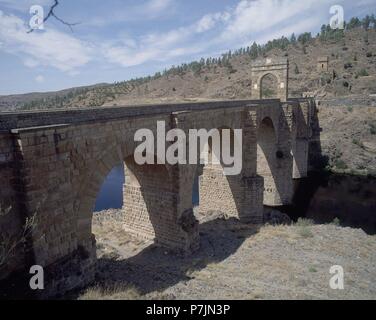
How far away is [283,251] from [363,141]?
18791mm

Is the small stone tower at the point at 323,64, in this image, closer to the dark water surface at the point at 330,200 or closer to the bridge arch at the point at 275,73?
the dark water surface at the point at 330,200

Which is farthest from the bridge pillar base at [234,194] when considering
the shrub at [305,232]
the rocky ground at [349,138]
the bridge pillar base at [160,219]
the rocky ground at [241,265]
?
the rocky ground at [349,138]

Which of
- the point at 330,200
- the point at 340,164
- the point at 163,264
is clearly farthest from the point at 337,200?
the point at 163,264

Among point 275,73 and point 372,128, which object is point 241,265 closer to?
point 275,73

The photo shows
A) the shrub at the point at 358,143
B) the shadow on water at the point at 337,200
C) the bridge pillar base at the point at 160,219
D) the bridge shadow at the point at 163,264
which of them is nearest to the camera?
Answer: the bridge shadow at the point at 163,264

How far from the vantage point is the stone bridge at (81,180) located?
16.2 ft

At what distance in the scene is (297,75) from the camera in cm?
4069

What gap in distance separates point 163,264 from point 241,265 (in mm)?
2038

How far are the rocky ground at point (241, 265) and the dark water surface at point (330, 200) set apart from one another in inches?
199

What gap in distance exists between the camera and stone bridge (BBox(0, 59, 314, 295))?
4.95 m

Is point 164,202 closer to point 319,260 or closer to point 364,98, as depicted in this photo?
point 319,260

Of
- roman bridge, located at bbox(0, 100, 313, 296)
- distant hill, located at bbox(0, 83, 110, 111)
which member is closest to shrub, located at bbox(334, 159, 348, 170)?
roman bridge, located at bbox(0, 100, 313, 296)

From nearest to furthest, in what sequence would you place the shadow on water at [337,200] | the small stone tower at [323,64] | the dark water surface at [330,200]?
the shadow on water at [337,200]
the dark water surface at [330,200]
the small stone tower at [323,64]
